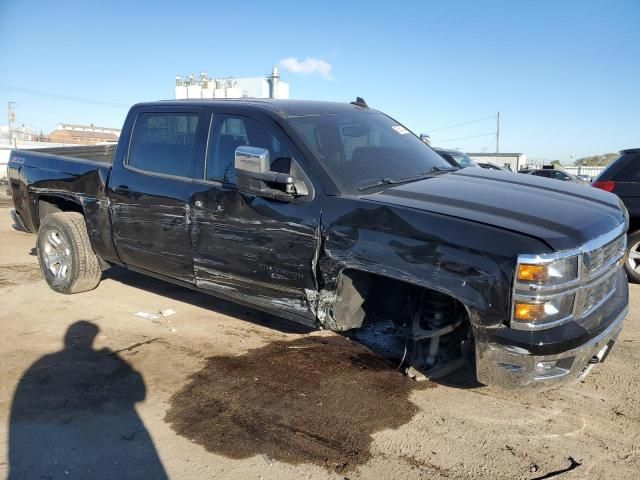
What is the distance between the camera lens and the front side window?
380 cm

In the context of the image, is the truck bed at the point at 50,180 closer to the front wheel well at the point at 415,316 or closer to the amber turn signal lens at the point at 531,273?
the front wheel well at the point at 415,316

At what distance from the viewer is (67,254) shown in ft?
18.0

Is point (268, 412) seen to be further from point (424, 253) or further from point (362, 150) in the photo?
point (362, 150)

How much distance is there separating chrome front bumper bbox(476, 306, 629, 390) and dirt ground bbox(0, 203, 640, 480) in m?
0.38

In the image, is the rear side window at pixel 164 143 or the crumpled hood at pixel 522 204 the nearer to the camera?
the crumpled hood at pixel 522 204

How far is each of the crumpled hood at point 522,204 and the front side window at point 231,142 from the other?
945 millimetres

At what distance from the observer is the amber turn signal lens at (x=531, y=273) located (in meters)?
2.63

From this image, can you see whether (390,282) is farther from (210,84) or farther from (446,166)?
(210,84)

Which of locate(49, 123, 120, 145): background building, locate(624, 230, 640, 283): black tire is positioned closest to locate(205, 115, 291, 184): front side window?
locate(624, 230, 640, 283): black tire

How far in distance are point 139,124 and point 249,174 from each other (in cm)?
185

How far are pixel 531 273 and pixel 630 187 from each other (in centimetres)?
444

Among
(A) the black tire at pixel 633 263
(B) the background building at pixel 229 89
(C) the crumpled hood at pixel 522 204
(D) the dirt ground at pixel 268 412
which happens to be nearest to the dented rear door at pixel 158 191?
(D) the dirt ground at pixel 268 412

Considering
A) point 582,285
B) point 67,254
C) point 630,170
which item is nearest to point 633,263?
point 630,170

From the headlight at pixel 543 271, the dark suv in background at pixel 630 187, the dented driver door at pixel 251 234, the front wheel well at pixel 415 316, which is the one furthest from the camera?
the dark suv in background at pixel 630 187
